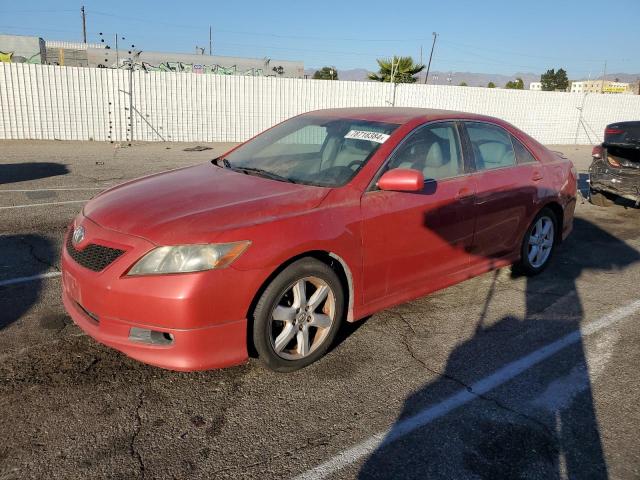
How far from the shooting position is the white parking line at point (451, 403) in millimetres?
2562

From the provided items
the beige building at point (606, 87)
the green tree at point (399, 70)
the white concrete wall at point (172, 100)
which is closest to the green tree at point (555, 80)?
the beige building at point (606, 87)

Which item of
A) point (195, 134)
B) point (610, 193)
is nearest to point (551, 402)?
point (610, 193)

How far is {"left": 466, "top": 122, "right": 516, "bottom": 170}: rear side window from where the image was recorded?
14.8 ft

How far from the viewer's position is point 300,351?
11.0 ft

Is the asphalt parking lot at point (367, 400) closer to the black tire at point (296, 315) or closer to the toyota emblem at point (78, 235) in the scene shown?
the black tire at point (296, 315)

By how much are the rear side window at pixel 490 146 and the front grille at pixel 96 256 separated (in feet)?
9.69

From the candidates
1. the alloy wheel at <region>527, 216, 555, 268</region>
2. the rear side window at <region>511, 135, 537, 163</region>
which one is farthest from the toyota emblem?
the alloy wheel at <region>527, 216, 555, 268</region>

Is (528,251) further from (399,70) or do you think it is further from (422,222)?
(399,70)

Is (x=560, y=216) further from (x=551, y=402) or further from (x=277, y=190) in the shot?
(x=277, y=190)

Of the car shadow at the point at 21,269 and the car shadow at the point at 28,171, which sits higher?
the car shadow at the point at 21,269

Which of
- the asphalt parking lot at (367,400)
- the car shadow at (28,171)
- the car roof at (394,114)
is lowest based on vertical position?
the car shadow at (28,171)

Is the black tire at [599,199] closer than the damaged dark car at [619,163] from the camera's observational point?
No

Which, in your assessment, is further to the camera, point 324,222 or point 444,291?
point 444,291

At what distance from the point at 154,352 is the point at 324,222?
49.2 inches
